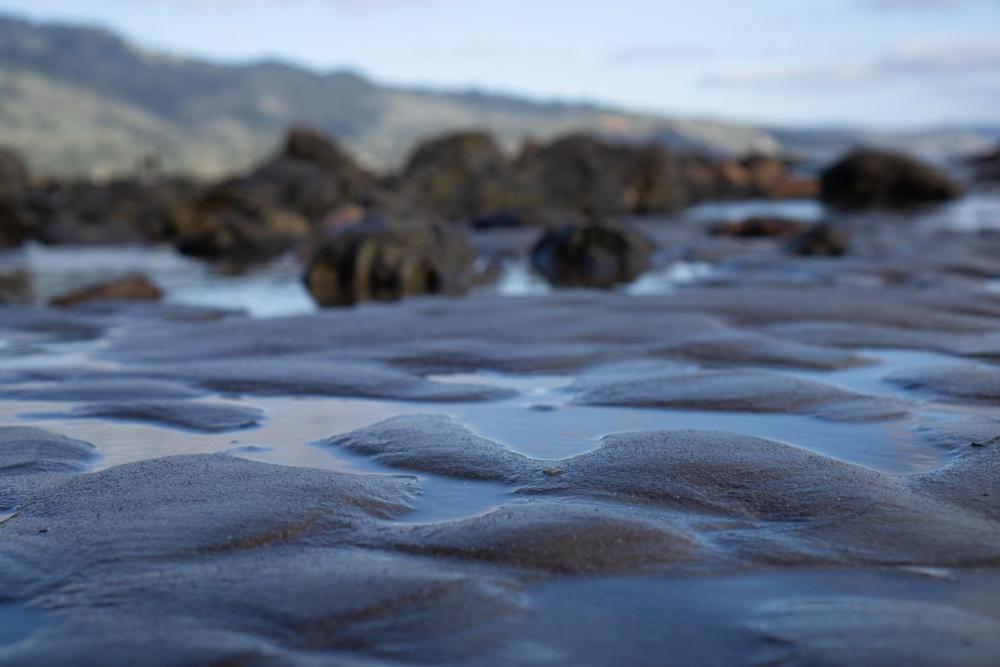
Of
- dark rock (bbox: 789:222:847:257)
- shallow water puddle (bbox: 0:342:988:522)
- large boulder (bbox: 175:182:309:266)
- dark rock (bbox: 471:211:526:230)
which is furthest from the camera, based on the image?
dark rock (bbox: 471:211:526:230)

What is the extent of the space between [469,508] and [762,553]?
0.71 metres

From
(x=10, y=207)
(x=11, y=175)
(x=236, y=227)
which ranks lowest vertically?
(x=236, y=227)

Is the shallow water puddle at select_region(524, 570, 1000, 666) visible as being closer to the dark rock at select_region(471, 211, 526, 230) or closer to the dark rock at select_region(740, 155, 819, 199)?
the dark rock at select_region(471, 211, 526, 230)

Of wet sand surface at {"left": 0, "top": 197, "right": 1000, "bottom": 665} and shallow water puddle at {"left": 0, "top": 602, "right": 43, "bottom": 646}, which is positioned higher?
wet sand surface at {"left": 0, "top": 197, "right": 1000, "bottom": 665}

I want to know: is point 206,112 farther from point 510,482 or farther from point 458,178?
point 510,482

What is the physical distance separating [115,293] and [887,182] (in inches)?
803

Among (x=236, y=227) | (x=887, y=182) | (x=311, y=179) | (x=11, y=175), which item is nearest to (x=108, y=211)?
(x=11, y=175)

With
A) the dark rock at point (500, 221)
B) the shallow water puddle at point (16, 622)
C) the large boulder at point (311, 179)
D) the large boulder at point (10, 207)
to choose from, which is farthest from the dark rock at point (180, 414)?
the large boulder at point (311, 179)

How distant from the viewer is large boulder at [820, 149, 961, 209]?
24.5 meters

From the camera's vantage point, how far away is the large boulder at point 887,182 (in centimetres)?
2447

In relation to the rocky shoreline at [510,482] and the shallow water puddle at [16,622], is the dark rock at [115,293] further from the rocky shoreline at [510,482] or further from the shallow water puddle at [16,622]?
the shallow water puddle at [16,622]

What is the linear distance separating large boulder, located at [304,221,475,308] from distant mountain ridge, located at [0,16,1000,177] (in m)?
85.7

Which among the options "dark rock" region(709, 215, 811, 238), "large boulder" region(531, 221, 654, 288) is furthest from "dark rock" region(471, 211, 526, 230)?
"large boulder" region(531, 221, 654, 288)

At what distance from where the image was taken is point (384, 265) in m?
9.41
